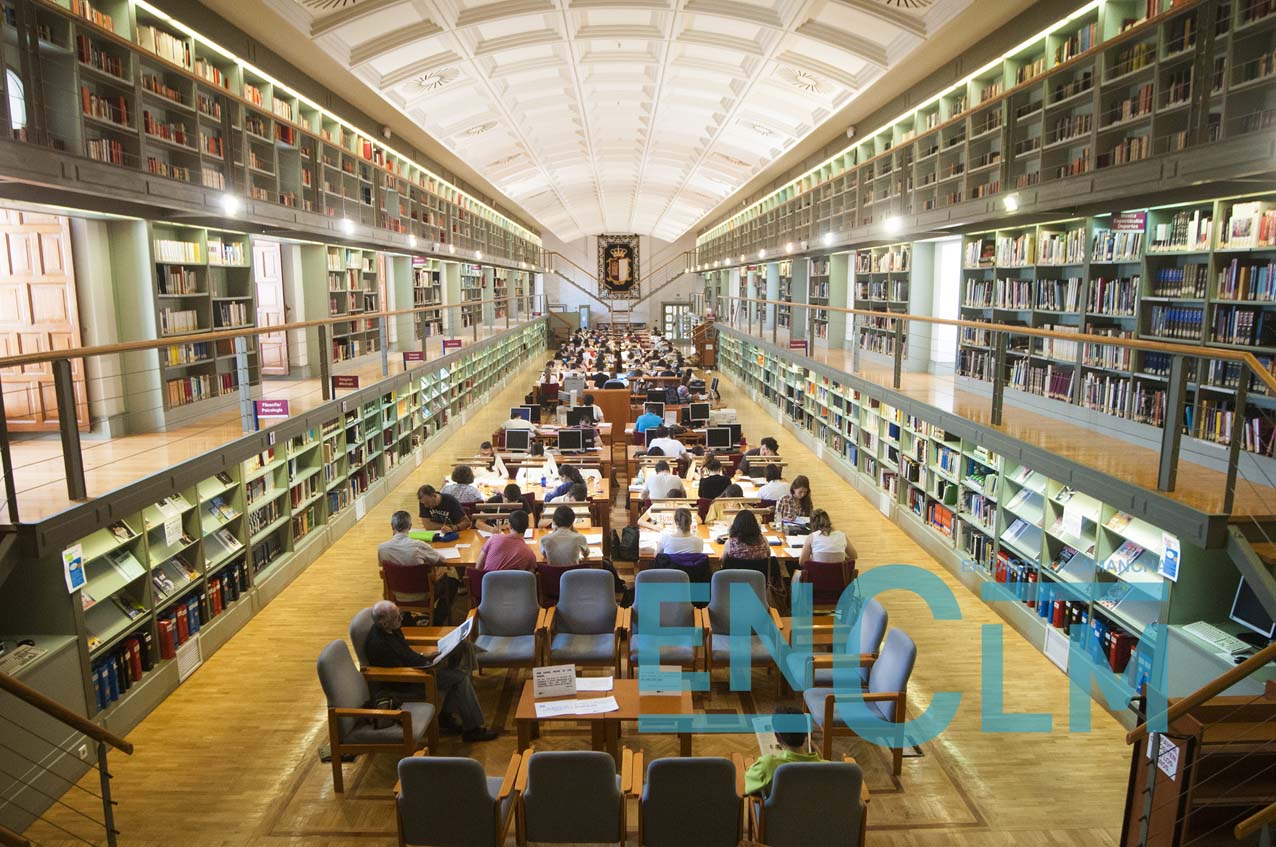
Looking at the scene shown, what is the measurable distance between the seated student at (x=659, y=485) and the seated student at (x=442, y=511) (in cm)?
186

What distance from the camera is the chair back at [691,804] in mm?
3504

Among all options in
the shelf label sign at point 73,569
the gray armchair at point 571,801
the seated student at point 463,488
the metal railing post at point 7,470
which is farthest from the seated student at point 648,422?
the metal railing post at point 7,470

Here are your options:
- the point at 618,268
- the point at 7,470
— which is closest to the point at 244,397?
the point at 7,470

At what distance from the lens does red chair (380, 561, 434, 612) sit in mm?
6324

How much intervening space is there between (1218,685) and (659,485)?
17.9 ft

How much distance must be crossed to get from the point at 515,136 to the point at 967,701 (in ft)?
49.2

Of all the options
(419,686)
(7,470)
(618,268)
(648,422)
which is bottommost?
(419,686)

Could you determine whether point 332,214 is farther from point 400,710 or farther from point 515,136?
point 400,710

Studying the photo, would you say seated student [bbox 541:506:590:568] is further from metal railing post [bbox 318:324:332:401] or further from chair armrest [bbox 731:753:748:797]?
metal railing post [bbox 318:324:332:401]

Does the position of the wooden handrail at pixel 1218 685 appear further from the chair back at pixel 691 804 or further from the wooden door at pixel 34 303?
the wooden door at pixel 34 303

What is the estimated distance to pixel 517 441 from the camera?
10195 millimetres

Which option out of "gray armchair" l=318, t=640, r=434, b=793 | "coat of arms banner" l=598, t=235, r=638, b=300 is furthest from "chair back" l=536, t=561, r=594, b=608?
"coat of arms banner" l=598, t=235, r=638, b=300

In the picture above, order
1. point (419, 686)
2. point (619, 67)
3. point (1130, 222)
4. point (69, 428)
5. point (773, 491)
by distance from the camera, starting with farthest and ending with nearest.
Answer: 1. point (619, 67)
2. point (773, 491)
3. point (1130, 222)
4. point (419, 686)
5. point (69, 428)

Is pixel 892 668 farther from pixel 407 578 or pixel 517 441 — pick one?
pixel 517 441
